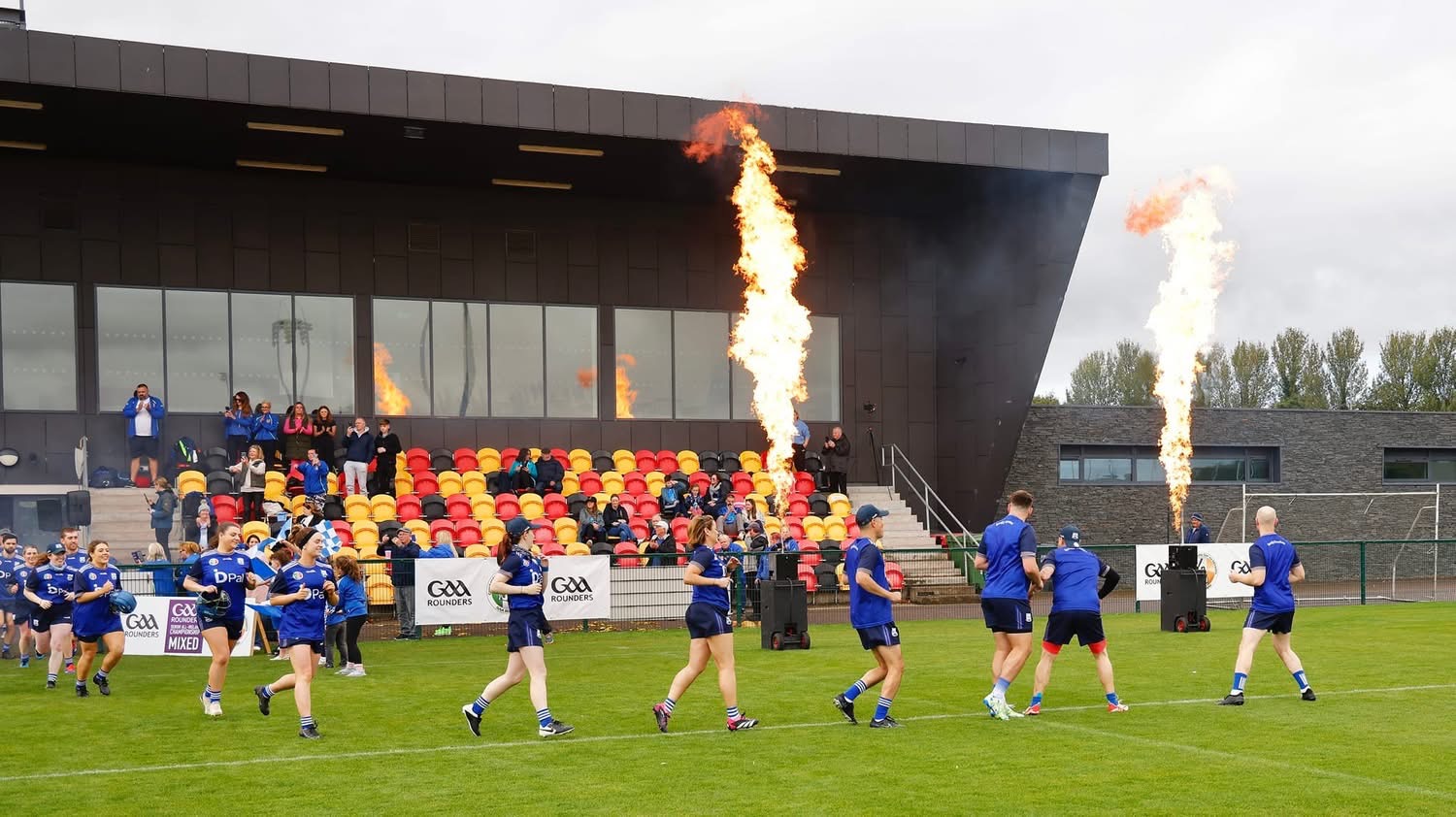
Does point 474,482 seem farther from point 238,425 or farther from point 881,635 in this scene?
point 881,635

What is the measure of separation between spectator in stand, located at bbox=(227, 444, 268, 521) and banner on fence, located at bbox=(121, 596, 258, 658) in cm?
657

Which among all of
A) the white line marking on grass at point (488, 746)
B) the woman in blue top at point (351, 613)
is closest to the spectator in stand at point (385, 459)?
the woman in blue top at point (351, 613)

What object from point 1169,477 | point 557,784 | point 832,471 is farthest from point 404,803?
point 1169,477

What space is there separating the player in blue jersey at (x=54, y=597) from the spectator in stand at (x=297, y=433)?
11255 mm

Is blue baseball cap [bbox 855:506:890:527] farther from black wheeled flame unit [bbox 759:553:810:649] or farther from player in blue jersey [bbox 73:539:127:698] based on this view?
→ player in blue jersey [bbox 73:539:127:698]

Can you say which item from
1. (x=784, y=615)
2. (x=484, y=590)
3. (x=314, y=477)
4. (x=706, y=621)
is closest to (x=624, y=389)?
(x=314, y=477)

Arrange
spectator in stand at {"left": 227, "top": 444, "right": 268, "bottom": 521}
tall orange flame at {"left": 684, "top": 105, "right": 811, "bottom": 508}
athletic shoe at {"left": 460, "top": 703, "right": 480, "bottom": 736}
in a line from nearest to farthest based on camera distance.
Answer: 1. athletic shoe at {"left": 460, "top": 703, "right": 480, "bottom": 736}
2. spectator in stand at {"left": 227, "top": 444, "right": 268, "bottom": 521}
3. tall orange flame at {"left": 684, "top": 105, "right": 811, "bottom": 508}

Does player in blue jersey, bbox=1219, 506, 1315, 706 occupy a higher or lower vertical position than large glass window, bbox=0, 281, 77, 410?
lower

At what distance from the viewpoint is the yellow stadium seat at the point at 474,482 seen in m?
28.6

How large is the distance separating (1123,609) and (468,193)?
16.4 m

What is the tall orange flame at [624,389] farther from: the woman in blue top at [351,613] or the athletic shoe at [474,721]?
the athletic shoe at [474,721]

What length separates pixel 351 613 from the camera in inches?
664

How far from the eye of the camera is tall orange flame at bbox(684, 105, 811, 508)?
32.4 m

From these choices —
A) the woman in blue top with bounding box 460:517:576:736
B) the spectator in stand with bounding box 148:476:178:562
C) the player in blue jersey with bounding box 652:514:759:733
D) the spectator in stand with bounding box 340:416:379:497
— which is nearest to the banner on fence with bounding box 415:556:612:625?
the spectator in stand with bounding box 148:476:178:562
